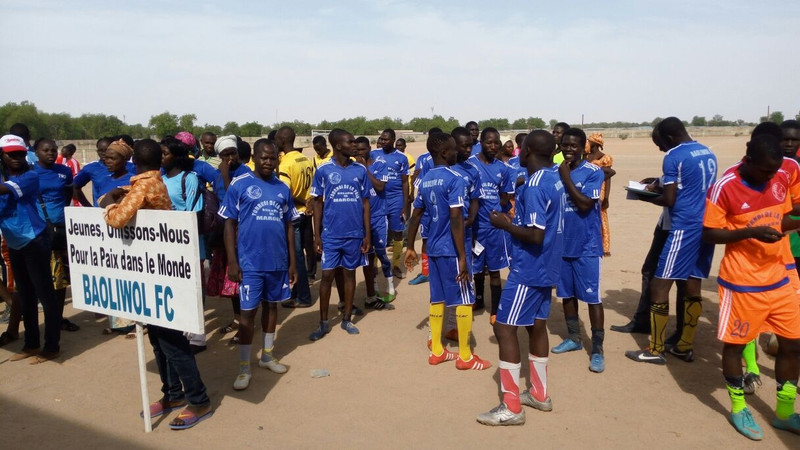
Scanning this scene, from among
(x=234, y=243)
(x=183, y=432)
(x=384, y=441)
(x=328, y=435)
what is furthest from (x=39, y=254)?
(x=384, y=441)

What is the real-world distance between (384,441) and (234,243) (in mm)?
2147

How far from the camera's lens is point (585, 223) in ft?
17.3

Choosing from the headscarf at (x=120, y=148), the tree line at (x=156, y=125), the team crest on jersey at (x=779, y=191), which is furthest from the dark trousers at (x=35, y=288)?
the tree line at (x=156, y=125)

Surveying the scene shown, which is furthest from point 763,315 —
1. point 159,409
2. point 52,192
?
point 52,192

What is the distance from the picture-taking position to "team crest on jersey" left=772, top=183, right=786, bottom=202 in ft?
12.9

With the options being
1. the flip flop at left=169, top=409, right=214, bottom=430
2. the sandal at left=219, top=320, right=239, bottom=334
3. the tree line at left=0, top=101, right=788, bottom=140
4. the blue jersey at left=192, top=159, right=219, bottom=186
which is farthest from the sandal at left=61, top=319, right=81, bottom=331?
the tree line at left=0, top=101, right=788, bottom=140

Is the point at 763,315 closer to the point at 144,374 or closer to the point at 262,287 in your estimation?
the point at 262,287

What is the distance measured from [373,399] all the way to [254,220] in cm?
186

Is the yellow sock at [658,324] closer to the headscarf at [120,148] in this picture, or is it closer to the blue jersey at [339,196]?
the blue jersey at [339,196]

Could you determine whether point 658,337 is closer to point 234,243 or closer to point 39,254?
point 234,243

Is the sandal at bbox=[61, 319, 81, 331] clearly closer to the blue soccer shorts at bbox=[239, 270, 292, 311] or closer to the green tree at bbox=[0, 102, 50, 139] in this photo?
the blue soccer shorts at bbox=[239, 270, 292, 311]

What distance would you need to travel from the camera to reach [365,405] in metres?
4.56

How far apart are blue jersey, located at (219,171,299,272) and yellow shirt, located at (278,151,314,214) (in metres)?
2.40

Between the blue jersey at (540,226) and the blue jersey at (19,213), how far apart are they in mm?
4758
